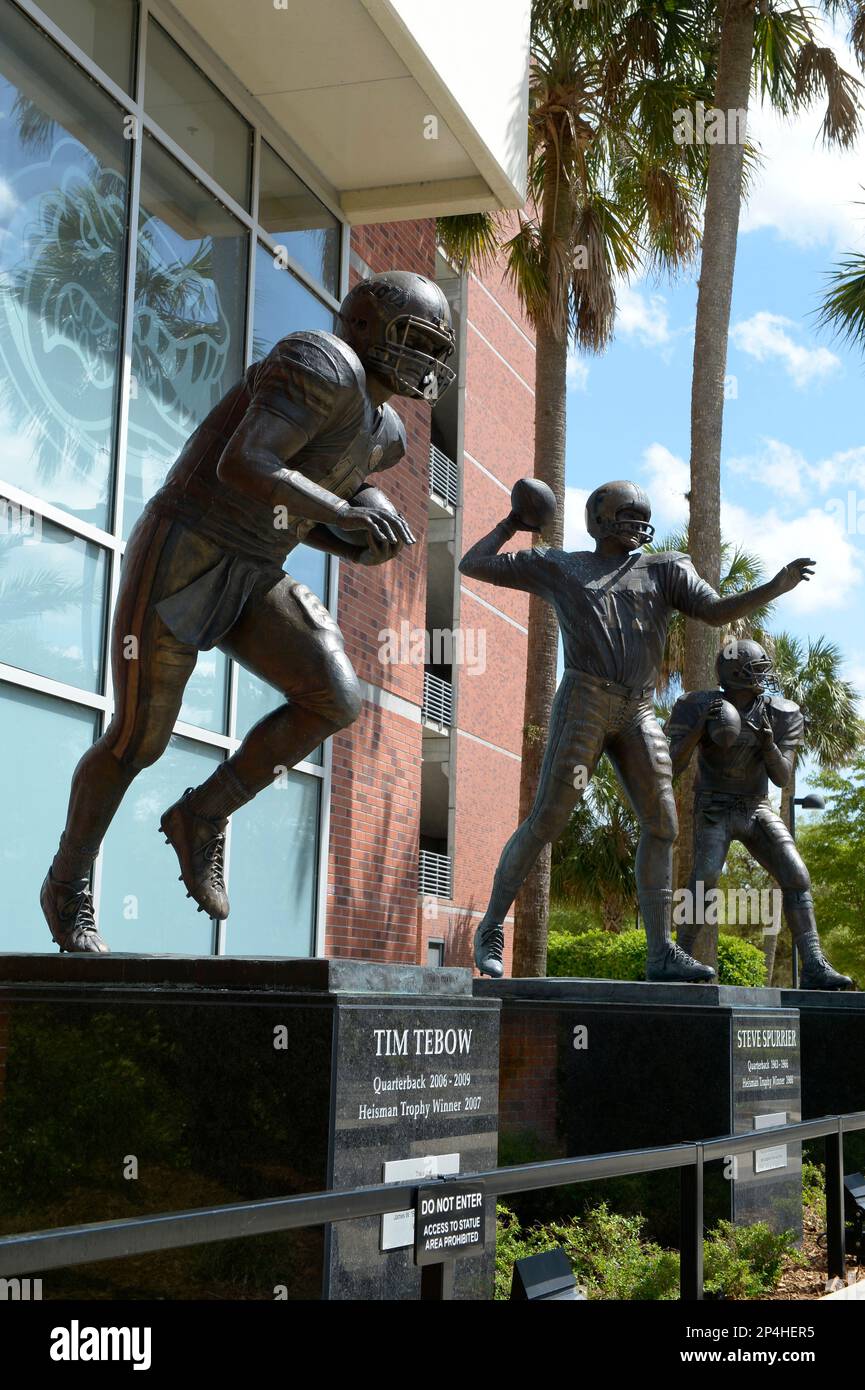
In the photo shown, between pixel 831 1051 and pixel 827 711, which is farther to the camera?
pixel 827 711

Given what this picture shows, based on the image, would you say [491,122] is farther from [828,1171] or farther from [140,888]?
[828,1171]

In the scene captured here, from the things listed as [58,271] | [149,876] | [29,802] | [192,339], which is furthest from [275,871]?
[58,271]

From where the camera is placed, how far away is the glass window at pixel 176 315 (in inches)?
363

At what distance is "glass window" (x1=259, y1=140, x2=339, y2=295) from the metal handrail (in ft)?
28.2

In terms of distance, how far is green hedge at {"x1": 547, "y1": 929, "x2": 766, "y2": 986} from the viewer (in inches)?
669

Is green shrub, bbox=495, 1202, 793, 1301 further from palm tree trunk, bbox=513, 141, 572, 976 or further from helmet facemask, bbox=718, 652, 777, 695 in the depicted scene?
palm tree trunk, bbox=513, 141, 572, 976

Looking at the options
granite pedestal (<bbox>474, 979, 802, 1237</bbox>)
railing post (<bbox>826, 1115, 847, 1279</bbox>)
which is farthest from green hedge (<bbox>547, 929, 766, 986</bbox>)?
railing post (<bbox>826, 1115, 847, 1279</bbox>)

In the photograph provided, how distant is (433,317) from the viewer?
4500mm

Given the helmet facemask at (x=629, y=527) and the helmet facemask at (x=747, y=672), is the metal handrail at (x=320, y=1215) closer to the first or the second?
the helmet facemask at (x=629, y=527)

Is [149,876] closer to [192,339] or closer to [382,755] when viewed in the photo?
[192,339]

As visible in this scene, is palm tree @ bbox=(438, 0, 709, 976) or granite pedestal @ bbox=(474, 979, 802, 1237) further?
palm tree @ bbox=(438, 0, 709, 976)

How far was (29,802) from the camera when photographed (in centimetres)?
768

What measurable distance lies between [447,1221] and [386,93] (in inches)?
363
